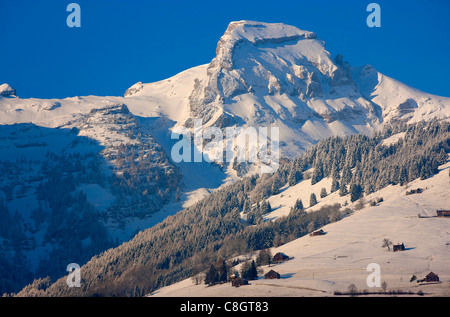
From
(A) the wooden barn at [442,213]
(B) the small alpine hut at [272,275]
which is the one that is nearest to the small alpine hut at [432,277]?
(B) the small alpine hut at [272,275]

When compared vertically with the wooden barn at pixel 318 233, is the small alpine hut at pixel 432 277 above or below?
below

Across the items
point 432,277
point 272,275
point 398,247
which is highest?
point 398,247

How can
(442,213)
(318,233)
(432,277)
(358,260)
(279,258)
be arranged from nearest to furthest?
1. (432,277)
2. (358,260)
3. (279,258)
4. (318,233)
5. (442,213)

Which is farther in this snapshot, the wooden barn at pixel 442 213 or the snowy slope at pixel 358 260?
the wooden barn at pixel 442 213

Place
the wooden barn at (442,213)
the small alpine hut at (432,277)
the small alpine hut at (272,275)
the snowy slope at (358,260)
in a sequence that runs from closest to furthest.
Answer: the small alpine hut at (432,277) → the snowy slope at (358,260) → the small alpine hut at (272,275) → the wooden barn at (442,213)

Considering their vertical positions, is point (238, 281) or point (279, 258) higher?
point (279, 258)

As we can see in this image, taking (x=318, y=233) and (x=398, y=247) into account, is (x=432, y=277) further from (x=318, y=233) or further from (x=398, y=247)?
(x=318, y=233)

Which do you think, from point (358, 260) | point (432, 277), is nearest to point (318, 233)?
point (358, 260)

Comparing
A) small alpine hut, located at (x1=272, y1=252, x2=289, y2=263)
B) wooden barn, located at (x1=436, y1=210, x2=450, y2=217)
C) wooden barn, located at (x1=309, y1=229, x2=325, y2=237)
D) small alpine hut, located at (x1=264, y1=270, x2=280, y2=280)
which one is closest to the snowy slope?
small alpine hut, located at (x1=264, y1=270, x2=280, y2=280)

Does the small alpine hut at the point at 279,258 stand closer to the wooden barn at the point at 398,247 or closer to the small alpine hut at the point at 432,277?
the wooden barn at the point at 398,247

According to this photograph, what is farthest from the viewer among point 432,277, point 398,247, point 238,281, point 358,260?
point 398,247
